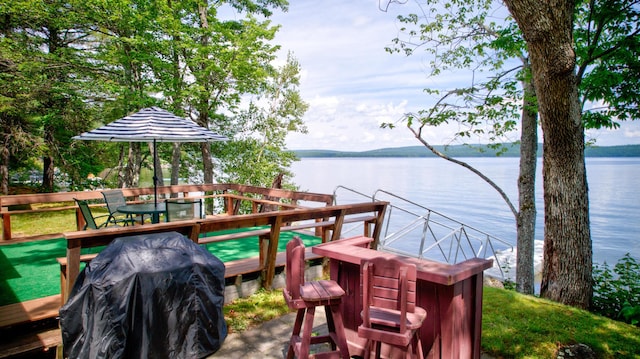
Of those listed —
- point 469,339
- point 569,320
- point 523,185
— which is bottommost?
point 569,320

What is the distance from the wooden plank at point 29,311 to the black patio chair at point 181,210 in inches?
66.8

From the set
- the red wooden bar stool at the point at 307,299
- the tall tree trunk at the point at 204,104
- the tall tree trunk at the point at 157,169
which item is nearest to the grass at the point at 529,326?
the red wooden bar stool at the point at 307,299

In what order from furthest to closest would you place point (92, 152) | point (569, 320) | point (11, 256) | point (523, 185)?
1. point (92, 152)
2. point (523, 185)
3. point (11, 256)
4. point (569, 320)

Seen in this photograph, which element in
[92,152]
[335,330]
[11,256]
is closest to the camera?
[335,330]

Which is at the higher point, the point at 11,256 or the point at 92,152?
the point at 92,152

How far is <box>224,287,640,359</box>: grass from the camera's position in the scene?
320cm

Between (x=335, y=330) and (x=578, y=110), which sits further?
(x=578, y=110)

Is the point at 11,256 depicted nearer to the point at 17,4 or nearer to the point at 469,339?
the point at 469,339

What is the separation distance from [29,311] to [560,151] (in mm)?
5725

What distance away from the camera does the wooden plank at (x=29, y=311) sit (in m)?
3.01

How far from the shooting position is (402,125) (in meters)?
8.98

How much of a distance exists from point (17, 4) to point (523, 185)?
43.9 ft

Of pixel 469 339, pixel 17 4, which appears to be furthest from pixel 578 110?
pixel 17 4

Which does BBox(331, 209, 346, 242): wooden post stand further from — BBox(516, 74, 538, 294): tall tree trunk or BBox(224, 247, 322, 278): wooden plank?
BBox(516, 74, 538, 294): tall tree trunk
